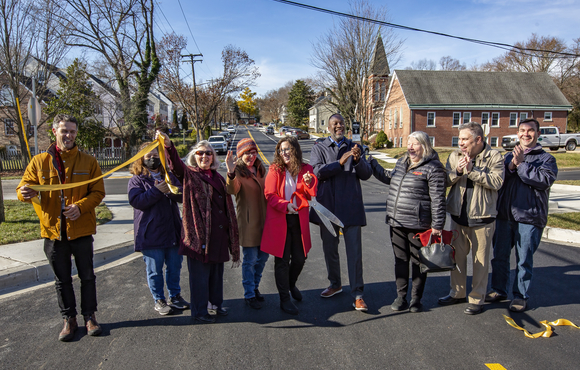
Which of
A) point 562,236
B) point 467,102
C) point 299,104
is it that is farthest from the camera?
point 299,104

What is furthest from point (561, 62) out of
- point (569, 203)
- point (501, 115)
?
point (569, 203)

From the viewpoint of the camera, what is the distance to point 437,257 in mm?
3789

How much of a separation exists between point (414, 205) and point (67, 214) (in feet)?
11.0

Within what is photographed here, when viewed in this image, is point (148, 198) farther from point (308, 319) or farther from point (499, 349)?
point (499, 349)

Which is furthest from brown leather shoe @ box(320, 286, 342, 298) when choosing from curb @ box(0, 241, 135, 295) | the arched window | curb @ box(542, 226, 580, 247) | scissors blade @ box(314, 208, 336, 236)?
the arched window

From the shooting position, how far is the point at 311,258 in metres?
5.93

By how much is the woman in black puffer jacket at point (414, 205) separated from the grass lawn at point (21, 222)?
6.25 metres

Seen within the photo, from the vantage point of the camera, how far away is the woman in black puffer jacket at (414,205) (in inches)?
153

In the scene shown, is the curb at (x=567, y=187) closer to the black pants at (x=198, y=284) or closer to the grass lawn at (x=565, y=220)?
the grass lawn at (x=565, y=220)

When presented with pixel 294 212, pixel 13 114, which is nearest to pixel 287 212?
pixel 294 212

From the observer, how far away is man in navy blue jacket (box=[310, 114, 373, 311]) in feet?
13.8

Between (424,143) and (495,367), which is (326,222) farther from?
(495,367)

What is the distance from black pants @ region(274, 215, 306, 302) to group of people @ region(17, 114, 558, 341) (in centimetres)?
1

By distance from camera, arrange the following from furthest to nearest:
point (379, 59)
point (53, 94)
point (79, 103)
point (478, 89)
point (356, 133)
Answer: point (478, 89), point (379, 59), point (53, 94), point (79, 103), point (356, 133)
